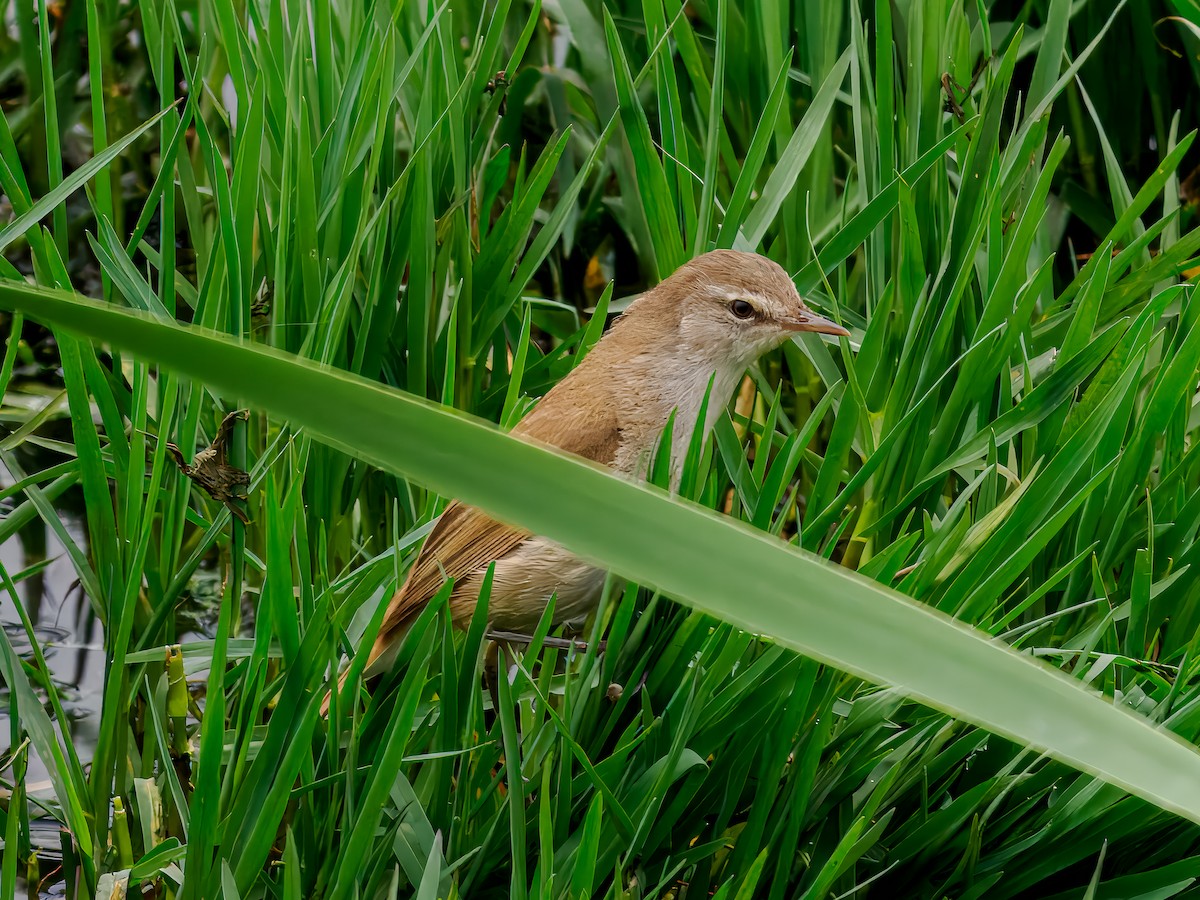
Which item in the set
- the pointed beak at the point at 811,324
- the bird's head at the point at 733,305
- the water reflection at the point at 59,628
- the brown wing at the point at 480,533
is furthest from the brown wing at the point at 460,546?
the water reflection at the point at 59,628

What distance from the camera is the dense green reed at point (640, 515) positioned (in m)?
0.88

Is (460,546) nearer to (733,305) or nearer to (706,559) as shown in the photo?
(733,305)

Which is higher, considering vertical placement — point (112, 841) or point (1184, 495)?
point (1184, 495)

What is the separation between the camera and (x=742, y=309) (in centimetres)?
241

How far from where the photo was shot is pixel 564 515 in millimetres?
870

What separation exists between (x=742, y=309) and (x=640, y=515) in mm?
1572

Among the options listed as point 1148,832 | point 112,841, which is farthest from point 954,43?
point 112,841

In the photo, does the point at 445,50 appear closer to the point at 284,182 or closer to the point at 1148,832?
the point at 284,182

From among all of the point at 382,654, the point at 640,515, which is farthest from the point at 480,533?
the point at 640,515

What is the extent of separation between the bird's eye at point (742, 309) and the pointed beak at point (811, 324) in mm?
56

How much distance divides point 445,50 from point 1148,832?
183 centimetres

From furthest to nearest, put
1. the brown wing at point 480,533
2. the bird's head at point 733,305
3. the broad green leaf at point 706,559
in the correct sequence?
1. the bird's head at point 733,305
2. the brown wing at point 480,533
3. the broad green leaf at point 706,559

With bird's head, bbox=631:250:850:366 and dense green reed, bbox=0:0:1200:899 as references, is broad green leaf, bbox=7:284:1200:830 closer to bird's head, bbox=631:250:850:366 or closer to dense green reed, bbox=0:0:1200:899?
dense green reed, bbox=0:0:1200:899

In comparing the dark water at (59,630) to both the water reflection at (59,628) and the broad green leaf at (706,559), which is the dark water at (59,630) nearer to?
the water reflection at (59,628)
